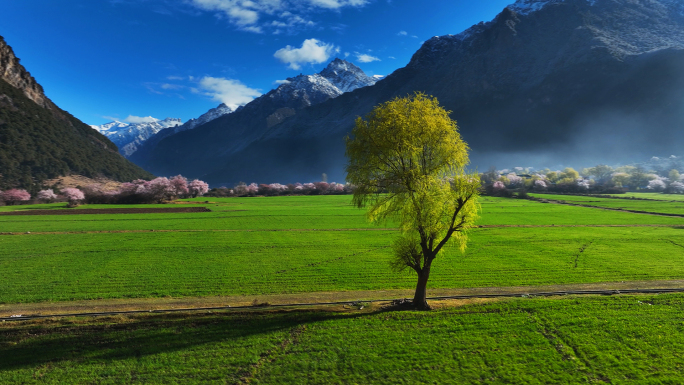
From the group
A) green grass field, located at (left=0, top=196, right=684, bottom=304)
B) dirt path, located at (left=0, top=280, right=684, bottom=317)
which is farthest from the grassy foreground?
green grass field, located at (left=0, top=196, right=684, bottom=304)

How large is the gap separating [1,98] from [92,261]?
153m

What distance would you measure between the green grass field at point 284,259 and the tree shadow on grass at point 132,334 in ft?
18.0

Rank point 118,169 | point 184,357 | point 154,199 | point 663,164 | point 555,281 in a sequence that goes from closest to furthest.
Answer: point 184,357
point 555,281
point 154,199
point 118,169
point 663,164

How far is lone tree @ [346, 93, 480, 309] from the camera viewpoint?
54.0 ft

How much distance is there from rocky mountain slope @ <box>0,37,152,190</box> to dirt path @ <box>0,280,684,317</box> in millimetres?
119549

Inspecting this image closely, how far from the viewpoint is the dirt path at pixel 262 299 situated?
→ 751 inches

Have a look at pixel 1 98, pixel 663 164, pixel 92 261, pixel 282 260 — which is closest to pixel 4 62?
pixel 1 98

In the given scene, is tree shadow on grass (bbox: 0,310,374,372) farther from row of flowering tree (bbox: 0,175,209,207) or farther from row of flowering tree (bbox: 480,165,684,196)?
row of flowering tree (bbox: 480,165,684,196)

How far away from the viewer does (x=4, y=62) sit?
136750 mm

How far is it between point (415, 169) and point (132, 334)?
1655 cm

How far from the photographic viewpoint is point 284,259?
3102 cm

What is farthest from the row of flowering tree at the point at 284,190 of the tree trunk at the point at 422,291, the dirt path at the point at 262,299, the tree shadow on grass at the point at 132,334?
the tree shadow on grass at the point at 132,334

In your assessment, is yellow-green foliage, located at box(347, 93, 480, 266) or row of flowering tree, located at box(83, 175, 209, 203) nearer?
yellow-green foliage, located at box(347, 93, 480, 266)

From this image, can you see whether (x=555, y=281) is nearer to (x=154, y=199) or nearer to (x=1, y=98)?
(x=154, y=199)
